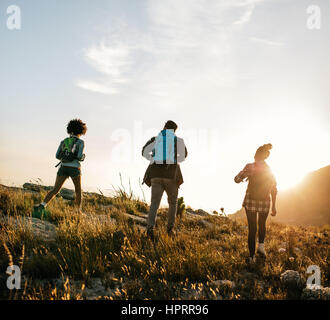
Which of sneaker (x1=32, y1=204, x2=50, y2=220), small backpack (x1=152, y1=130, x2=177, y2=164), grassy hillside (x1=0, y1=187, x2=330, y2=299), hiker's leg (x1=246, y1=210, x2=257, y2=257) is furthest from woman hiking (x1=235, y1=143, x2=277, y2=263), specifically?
sneaker (x1=32, y1=204, x2=50, y2=220)

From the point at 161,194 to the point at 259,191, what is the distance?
6.15 ft

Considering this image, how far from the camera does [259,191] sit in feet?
14.8

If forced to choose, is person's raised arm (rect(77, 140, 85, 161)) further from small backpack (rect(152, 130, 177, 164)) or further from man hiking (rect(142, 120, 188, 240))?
small backpack (rect(152, 130, 177, 164))

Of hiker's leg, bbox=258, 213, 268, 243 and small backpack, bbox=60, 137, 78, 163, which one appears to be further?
small backpack, bbox=60, 137, 78, 163

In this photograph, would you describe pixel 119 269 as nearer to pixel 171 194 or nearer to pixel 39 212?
pixel 171 194

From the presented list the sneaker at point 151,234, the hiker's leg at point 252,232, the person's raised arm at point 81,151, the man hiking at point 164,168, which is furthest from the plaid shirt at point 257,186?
the person's raised arm at point 81,151

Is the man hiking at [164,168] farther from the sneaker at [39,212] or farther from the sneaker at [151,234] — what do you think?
the sneaker at [39,212]

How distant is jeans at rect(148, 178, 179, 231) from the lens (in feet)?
15.9

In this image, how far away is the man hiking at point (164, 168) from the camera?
192 inches

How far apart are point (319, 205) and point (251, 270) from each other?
5106 centimetres

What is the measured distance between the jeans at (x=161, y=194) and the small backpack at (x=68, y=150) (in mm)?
2005

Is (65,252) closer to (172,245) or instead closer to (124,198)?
(172,245)

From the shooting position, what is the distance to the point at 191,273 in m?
3.26
